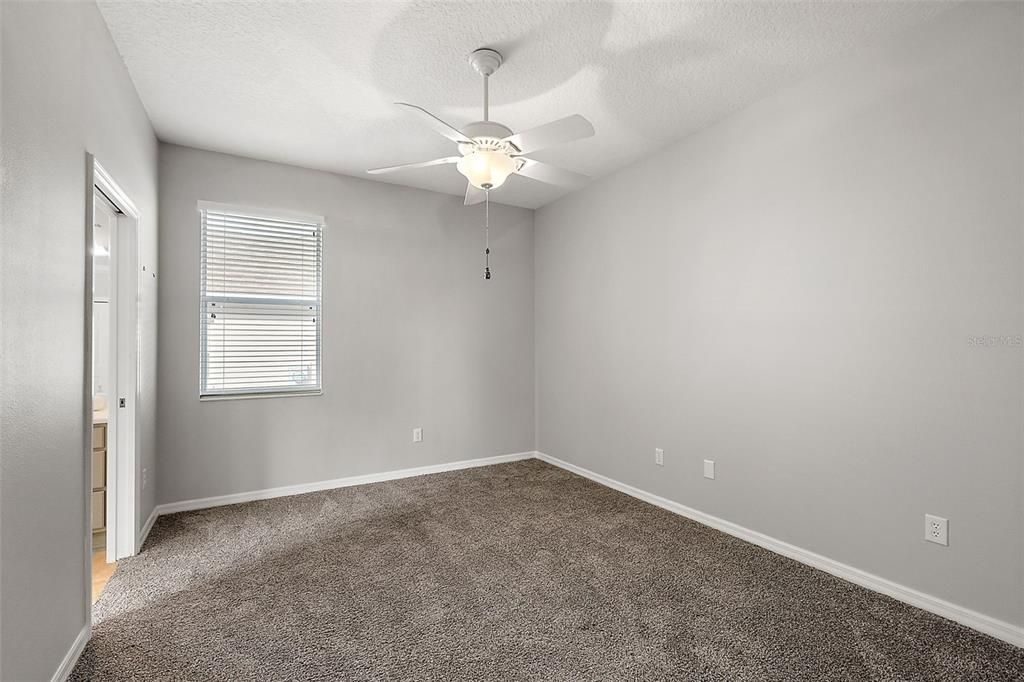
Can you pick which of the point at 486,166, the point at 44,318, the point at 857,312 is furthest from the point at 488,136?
the point at 857,312

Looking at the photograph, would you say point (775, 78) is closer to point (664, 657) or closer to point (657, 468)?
point (657, 468)

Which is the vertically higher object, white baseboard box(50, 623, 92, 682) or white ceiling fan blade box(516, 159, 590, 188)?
A: white ceiling fan blade box(516, 159, 590, 188)

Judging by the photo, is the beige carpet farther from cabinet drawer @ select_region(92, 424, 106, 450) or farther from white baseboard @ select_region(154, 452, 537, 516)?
cabinet drawer @ select_region(92, 424, 106, 450)

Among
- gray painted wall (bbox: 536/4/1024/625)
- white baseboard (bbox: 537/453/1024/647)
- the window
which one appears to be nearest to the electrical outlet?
gray painted wall (bbox: 536/4/1024/625)

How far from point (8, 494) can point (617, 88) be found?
3082mm

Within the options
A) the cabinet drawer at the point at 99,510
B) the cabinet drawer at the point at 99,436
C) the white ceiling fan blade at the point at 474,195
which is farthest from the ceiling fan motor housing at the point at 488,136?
the cabinet drawer at the point at 99,510

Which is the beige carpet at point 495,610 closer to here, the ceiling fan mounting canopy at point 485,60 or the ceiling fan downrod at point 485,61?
the ceiling fan downrod at point 485,61

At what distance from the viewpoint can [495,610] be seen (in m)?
2.23

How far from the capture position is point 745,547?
2.91 metres

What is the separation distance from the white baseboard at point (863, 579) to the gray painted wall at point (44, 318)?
10.7 feet

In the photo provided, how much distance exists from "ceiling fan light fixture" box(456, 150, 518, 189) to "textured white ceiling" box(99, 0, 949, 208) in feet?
1.73

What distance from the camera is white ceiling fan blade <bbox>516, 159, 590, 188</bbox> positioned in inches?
103

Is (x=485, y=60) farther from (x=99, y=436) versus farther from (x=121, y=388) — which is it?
(x=99, y=436)

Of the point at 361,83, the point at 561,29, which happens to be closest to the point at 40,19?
the point at 361,83
